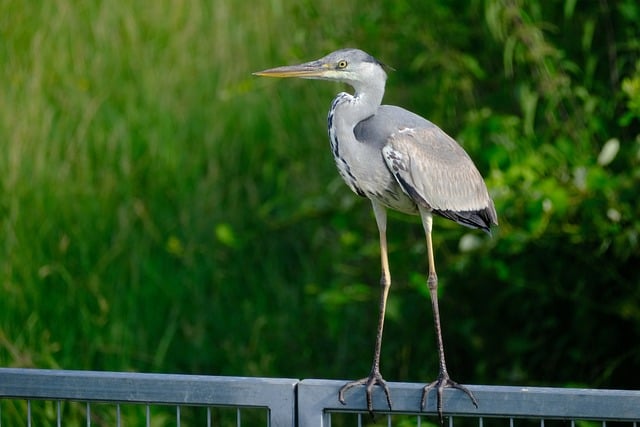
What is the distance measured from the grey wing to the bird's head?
191 mm

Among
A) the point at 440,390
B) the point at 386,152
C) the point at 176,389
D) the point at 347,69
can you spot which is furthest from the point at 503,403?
the point at 347,69

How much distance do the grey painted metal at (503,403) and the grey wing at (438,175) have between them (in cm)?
84

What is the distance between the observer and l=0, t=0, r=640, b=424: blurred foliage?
4.27 meters

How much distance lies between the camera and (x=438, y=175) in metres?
3.14

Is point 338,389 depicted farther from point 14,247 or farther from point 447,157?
point 14,247

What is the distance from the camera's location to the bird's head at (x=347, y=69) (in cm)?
315

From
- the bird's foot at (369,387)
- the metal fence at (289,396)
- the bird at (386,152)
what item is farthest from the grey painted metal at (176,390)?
the bird at (386,152)

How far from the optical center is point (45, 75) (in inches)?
213

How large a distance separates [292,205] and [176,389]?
2.86 metres

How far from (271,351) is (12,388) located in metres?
2.55

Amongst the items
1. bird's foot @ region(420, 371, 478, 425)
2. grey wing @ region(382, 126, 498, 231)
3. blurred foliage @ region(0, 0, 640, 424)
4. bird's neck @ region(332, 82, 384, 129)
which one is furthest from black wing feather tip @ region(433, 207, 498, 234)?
bird's foot @ region(420, 371, 478, 425)

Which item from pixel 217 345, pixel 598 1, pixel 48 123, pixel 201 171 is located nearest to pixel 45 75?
pixel 48 123

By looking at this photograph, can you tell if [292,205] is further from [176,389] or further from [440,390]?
[176,389]

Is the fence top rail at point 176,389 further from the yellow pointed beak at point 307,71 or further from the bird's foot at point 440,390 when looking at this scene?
the yellow pointed beak at point 307,71
